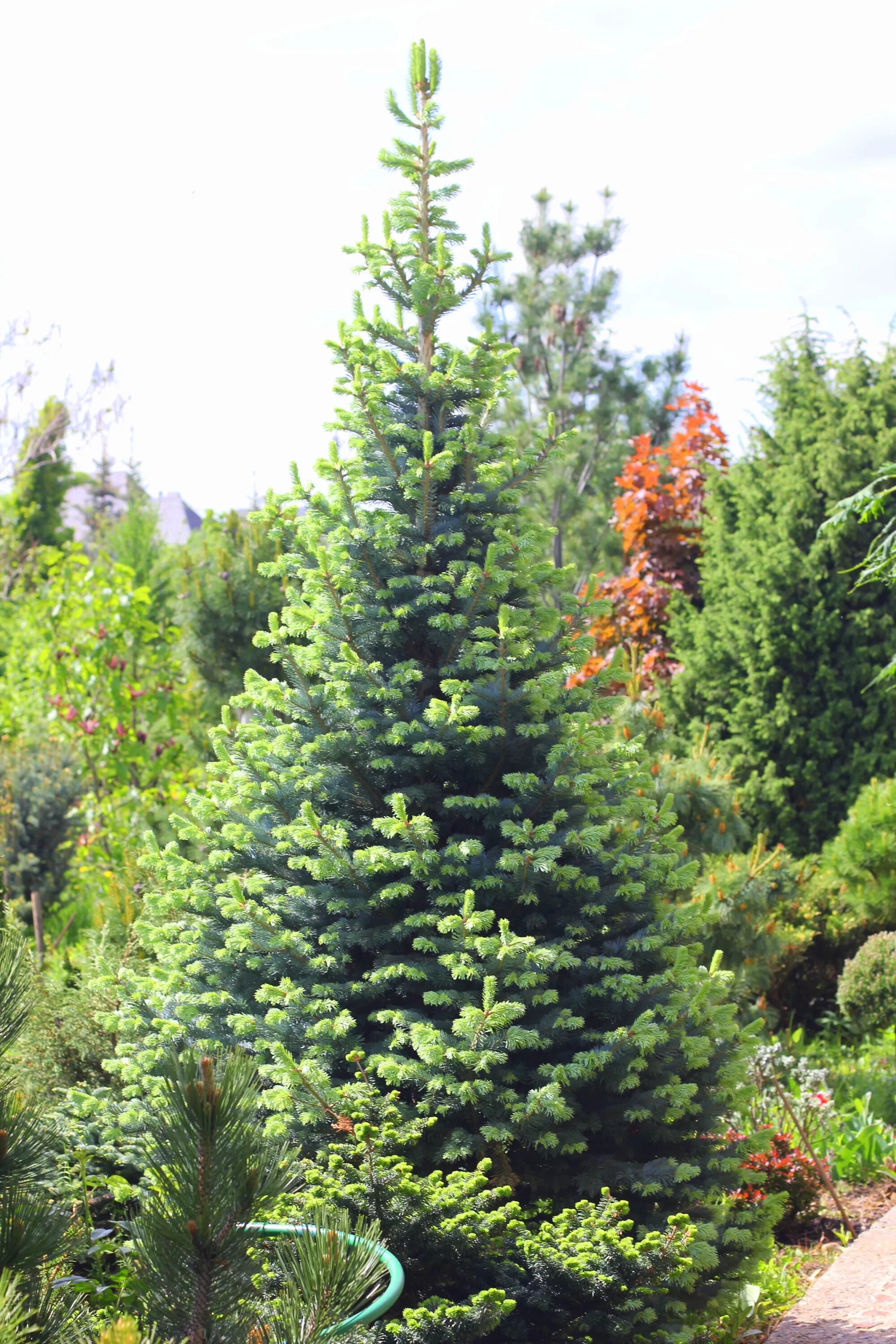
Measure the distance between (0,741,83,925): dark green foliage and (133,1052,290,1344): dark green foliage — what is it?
791 centimetres

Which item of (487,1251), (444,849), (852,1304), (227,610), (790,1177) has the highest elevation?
(227,610)

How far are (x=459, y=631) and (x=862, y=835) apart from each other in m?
4.96

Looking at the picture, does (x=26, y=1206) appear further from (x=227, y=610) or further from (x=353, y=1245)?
(x=227, y=610)

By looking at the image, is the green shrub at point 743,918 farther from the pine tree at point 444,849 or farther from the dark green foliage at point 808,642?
the pine tree at point 444,849

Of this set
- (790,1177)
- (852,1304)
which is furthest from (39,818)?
(852,1304)

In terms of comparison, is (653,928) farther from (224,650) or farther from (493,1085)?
(224,650)

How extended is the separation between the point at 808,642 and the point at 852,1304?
5.16 m

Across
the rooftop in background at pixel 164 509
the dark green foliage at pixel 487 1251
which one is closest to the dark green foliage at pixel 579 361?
the dark green foliage at pixel 487 1251

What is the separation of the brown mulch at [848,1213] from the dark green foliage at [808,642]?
314 centimetres

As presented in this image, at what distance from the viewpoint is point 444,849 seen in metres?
3.45

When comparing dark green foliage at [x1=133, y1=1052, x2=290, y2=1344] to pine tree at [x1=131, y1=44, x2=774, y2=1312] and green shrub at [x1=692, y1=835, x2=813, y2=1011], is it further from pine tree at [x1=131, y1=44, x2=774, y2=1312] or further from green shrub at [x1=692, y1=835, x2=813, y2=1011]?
green shrub at [x1=692, y1=835, x2=813, y2=1011]

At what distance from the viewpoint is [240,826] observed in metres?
3.62

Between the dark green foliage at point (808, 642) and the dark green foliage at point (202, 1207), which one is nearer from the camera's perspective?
the dark green foliage at point (202, 1207)

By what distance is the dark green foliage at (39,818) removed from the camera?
31.0 feet
